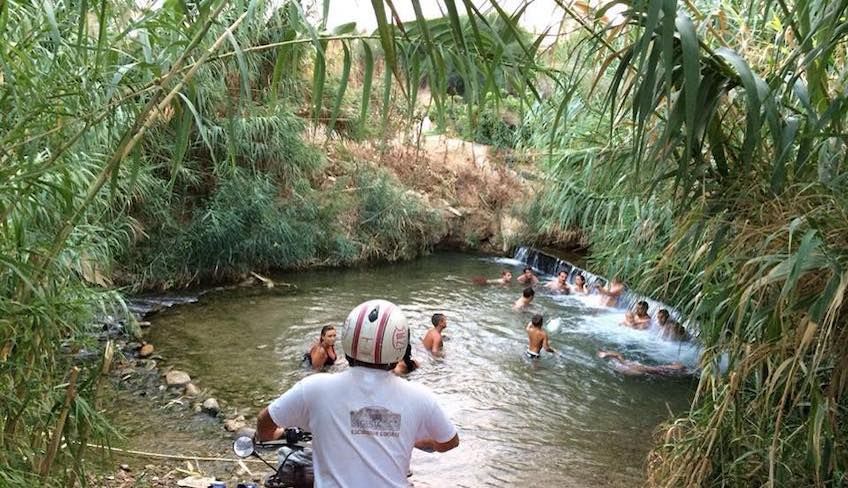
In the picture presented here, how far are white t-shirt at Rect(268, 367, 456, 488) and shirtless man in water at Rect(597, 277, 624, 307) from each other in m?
7.65

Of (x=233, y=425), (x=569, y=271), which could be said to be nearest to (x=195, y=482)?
(x=233, y=425)

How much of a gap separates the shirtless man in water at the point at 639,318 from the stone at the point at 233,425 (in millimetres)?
4894

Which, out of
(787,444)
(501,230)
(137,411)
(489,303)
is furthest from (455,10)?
(501,230)

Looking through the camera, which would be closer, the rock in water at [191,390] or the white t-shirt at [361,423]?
the white t-shirt at [361,423]

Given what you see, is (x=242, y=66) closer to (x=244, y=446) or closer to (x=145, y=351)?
(x=244, y=446)

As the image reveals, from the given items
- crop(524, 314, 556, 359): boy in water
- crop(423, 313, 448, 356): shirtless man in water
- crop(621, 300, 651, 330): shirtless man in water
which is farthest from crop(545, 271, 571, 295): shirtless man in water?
crop(423, 313, 448, 356): shirtless man in water

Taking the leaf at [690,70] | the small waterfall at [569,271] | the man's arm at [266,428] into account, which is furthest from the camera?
the small waterfall at [569,271]

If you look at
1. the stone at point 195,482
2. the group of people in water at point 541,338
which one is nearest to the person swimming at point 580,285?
the group of people in water at point 541,338

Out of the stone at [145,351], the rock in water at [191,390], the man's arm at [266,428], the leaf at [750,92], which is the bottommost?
the stone at [145,351]

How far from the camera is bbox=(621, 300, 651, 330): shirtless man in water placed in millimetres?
8039

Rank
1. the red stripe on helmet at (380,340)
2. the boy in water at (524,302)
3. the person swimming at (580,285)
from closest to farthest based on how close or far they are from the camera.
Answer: the red stripe on helmet at (380,340), the boy in water at (524,302), the person swimming at (580,285)

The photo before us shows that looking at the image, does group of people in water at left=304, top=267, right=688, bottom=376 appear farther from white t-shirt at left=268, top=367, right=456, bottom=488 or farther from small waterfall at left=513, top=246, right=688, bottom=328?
white t-shirt at left=268, top=367, right=456, bottom=488

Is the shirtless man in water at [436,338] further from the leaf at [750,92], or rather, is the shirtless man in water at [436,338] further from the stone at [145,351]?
the leaf at [750,92]

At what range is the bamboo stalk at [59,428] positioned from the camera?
1.95 meters
